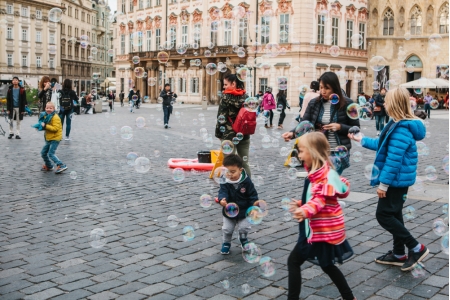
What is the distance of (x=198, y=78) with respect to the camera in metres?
44.7

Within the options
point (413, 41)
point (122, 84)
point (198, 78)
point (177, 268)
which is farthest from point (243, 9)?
point (177, 268)

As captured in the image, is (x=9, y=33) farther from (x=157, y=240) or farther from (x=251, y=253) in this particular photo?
(x=251, y=253)

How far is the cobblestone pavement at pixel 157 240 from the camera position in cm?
418

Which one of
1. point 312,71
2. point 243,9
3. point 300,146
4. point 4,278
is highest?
point 243,9

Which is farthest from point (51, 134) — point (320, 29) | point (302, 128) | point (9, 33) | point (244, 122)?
point (9, 33)

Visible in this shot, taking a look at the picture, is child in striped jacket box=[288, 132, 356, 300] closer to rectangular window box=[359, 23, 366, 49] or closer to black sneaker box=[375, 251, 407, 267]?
black sneaker box=[375, 251, 407, 267]

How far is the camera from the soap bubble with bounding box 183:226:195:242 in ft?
17.8

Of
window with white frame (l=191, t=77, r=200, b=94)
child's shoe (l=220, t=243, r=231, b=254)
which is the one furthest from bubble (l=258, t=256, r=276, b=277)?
window with white frame (l=191, t=77, r=200, b=94)

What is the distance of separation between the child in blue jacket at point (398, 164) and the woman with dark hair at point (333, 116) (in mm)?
1108

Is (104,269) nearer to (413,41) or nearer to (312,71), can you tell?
(312,71)

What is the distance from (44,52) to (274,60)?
130 feet

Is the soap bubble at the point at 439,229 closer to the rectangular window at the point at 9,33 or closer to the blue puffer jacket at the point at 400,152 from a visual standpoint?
the blue puffer jacket at the point at 400,152

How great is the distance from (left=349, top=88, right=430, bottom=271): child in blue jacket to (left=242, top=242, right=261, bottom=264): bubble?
3.54 ft

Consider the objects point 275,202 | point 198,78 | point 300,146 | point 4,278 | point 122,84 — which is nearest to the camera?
point 300,146
